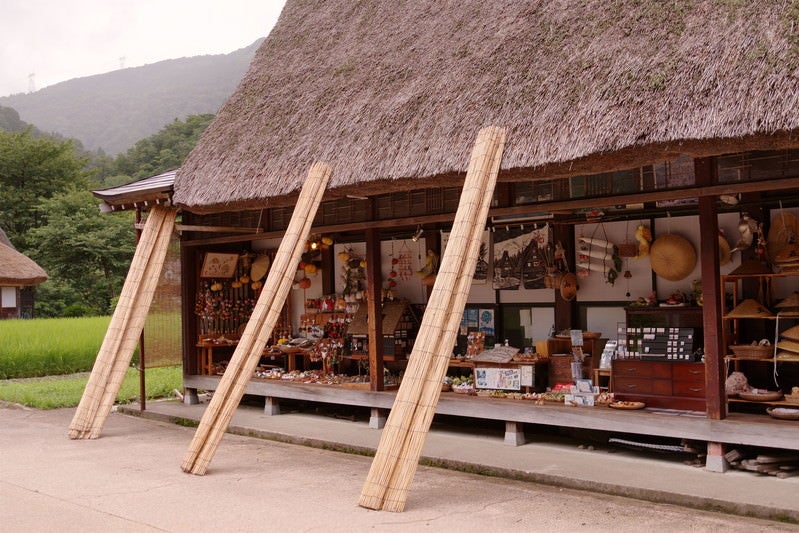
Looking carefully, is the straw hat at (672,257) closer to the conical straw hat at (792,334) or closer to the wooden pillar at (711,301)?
the conical straw hat at (792,334)

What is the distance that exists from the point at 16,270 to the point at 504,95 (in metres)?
25.4

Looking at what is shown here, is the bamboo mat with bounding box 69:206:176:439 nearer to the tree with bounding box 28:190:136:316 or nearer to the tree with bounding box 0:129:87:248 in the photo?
the tree with bounding box 28:190:136:316

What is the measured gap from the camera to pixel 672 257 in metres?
8.59

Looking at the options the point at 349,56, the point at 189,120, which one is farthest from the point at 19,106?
the point at 349,56

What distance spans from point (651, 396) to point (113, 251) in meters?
32.1

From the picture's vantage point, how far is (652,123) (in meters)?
6.32

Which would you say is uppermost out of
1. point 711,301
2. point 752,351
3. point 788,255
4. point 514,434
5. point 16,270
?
point 16,270

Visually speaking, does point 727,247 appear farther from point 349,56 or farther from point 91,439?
point 91,439

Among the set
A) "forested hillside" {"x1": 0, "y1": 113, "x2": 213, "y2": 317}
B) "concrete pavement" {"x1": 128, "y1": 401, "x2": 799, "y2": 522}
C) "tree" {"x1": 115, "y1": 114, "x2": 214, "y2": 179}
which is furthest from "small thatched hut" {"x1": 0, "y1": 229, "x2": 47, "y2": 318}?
"tree" {"x1": 115, "y1": 114, "x2": 214, "y2": 179}

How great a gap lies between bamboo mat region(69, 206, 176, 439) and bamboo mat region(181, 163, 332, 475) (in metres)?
2.49

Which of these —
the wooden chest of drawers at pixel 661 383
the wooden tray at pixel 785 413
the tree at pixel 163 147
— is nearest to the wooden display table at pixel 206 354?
the wooden chest of drawers at pixel 661 383

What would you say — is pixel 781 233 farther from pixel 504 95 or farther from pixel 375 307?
pixel 375 307

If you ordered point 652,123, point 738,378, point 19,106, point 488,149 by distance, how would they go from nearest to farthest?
point 652,123, point 488,149, point 738,378, point 19,106

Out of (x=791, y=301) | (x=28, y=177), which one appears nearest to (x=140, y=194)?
(x=791, y=301)
